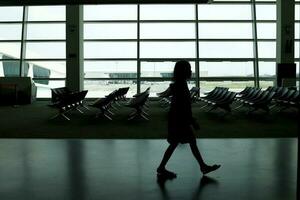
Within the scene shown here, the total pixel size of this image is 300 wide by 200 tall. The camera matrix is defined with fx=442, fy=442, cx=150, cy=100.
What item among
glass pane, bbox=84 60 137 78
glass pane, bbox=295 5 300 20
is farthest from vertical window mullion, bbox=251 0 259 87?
glass pane, bbox=84 60 137 78

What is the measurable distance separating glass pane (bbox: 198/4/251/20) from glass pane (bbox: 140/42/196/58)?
4.54ft

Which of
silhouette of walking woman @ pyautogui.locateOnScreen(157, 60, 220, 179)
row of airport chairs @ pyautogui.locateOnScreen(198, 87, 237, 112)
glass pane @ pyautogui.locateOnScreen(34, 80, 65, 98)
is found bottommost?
silhouette of walking woman @ pyautogui.locateOnScreen(157, 60, 220, 179)

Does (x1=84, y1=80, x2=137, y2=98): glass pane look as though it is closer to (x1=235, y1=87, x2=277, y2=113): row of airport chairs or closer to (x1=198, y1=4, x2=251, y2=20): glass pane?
(x1=198, y1=4, x2=251, y2=20): glass pane

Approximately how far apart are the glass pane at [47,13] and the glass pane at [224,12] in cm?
599

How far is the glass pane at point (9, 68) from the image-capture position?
19438 mm

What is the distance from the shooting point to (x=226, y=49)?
1927 centimetres

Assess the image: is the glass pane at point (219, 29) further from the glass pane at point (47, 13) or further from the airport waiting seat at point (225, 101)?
the glass pane at point (47, 13)

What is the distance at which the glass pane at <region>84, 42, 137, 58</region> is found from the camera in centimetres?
1922

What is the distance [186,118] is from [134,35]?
47.1ft

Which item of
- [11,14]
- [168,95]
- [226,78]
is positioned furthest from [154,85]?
[11,14]

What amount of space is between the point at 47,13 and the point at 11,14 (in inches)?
61.3

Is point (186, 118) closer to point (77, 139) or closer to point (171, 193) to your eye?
point (171, 193)

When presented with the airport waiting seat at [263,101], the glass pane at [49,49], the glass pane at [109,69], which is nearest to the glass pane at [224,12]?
the glass pane at [109,69]

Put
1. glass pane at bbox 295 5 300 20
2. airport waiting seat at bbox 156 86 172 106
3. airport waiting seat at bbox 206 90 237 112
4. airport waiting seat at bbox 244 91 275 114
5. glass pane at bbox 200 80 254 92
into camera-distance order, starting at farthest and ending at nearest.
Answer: glass pane at bbox 200 80 254 92, glass pane at bbox 295 5 300 20, airport waiting seat at bbox 156 86 172 106, airport waiting seat at bbox 206 90 237 112, airport waiting seat at bbox 244 91 275 114
